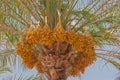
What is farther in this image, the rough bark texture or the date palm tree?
the rough bark texture

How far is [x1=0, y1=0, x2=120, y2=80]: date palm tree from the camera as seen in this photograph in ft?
21.0

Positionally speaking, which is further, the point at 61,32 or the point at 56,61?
the point at 56,61

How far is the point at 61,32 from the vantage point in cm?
629

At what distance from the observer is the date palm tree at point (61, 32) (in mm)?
6391

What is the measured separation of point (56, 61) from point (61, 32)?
0.63m

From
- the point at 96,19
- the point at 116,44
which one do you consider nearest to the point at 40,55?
the point at 96,19

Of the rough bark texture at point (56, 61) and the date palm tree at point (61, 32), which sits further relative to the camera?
the rough bark texture at point (56, 61)

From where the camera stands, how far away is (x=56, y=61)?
21.6 ft

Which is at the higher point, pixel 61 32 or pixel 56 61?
pixel 61 32

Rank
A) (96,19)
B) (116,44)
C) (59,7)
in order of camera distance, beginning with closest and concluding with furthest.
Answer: (59,7)
(96,19)
(116,44)

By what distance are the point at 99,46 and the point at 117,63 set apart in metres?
0.62

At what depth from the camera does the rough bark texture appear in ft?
21.5

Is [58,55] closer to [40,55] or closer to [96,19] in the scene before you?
[40,55]

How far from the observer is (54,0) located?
263 inches
